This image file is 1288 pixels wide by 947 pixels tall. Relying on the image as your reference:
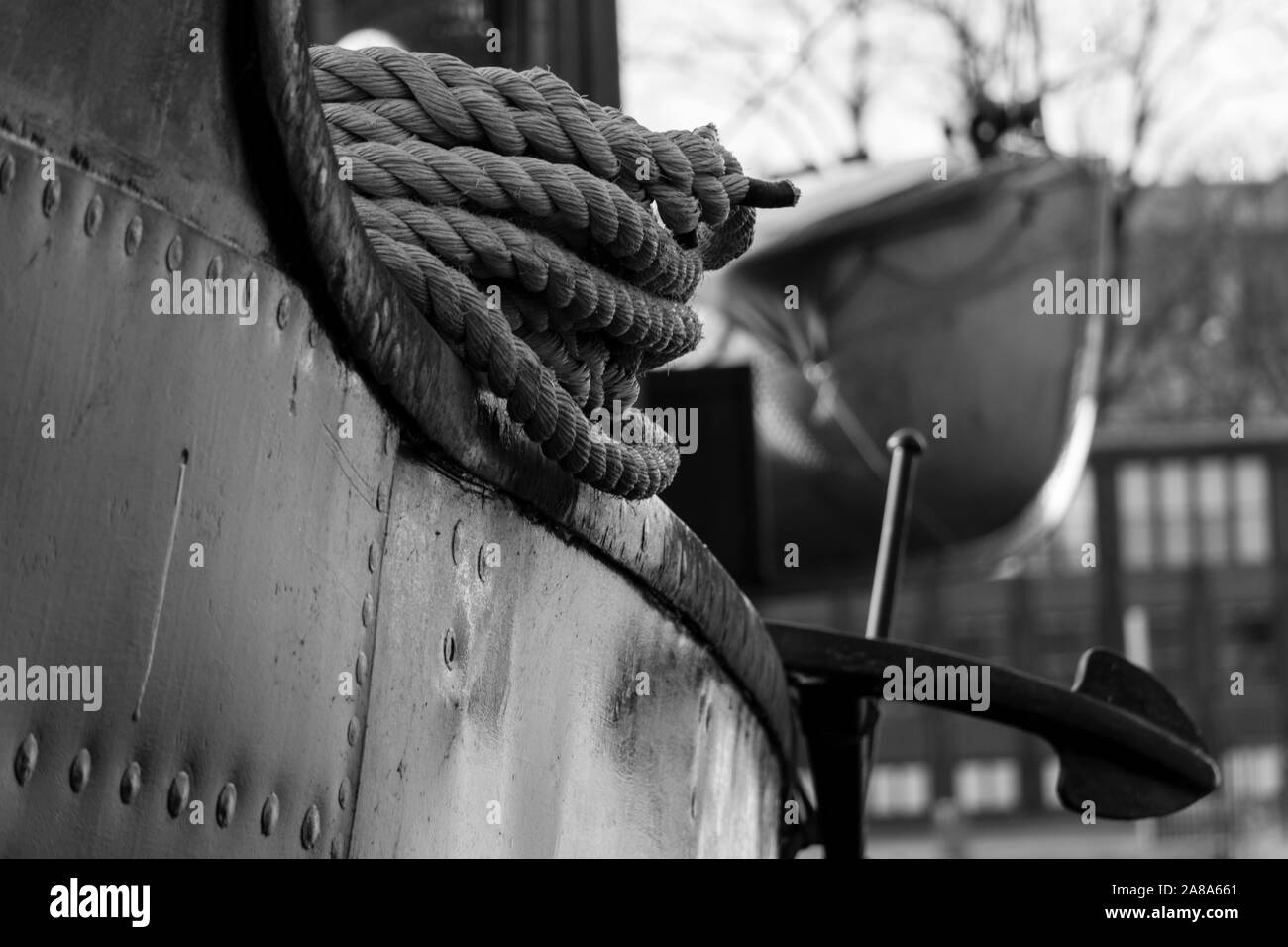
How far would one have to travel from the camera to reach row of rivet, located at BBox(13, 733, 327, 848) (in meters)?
1.08

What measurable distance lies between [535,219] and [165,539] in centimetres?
50

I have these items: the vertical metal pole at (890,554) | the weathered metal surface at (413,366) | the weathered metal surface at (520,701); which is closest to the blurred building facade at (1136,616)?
the vertical metal pole at (890,554)

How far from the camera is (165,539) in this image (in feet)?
3.88

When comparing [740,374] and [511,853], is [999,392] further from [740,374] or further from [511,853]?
[511,853]

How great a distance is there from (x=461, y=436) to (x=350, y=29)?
474 centimetres

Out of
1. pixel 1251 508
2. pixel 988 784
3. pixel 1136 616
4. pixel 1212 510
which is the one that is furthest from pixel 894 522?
pixel 1251 508

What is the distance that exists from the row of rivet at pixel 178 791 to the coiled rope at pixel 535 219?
1.17ft

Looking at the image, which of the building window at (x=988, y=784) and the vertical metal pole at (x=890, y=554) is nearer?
the vertical metal pole at (x=890, y=554)

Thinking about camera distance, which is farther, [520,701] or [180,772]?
[520,701]

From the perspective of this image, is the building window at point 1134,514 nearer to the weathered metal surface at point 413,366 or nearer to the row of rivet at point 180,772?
the weathered metal surface at point 413,366

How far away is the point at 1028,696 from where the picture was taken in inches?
110

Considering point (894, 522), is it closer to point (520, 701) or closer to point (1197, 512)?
point (520, 701)

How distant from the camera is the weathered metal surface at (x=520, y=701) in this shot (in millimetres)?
1497
